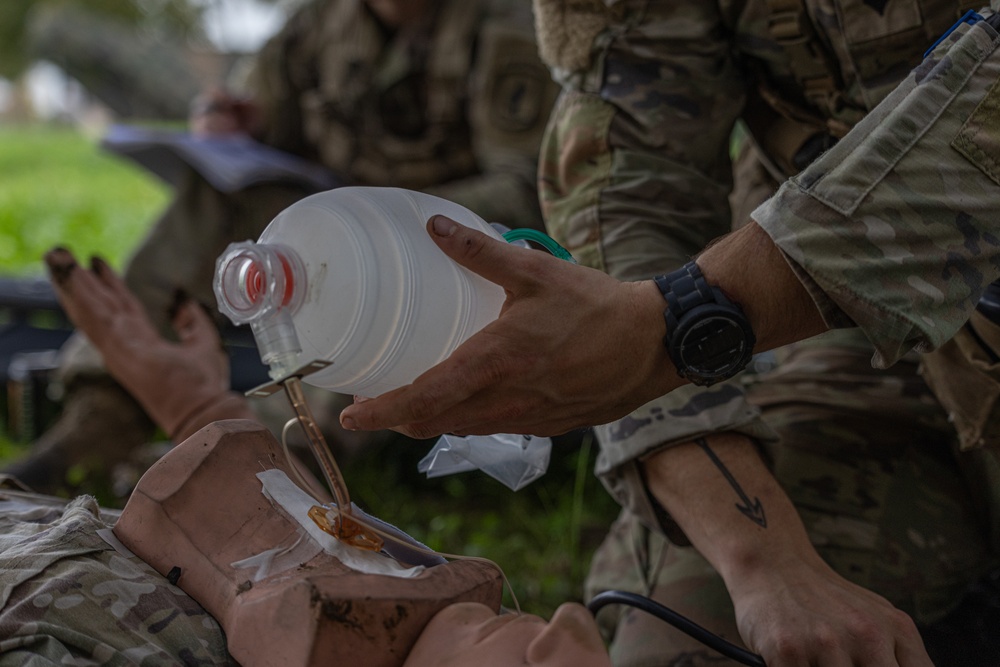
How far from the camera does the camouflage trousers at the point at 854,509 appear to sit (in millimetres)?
1516

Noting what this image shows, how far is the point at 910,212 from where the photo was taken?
106 centimetres

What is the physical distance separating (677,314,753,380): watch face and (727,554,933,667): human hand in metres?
0.31

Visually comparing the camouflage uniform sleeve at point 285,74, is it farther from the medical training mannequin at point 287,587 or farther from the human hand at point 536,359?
the human hand at point 536,359

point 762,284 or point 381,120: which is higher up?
point 762,284

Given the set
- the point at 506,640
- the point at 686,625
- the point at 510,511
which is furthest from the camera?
the point at 510,511

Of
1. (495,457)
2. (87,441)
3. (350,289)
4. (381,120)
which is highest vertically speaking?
(350,289)

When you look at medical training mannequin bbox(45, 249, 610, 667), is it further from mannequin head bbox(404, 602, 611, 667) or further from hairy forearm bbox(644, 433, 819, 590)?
hairy forearm bbox(644, 433, 819, 590)

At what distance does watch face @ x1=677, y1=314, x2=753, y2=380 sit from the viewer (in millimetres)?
1058

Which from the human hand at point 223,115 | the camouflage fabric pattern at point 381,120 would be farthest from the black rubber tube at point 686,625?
the human hand at point 223,115

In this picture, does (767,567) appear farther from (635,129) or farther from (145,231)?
(145,231)

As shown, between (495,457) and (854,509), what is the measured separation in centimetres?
66

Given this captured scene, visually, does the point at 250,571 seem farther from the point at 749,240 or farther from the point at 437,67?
the point at 437,67

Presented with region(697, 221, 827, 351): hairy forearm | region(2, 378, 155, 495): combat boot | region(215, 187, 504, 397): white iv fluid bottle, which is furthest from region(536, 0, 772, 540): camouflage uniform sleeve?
region(2, 378, 155, 495): combat boot

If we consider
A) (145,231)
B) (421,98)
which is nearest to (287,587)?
(421,98)
